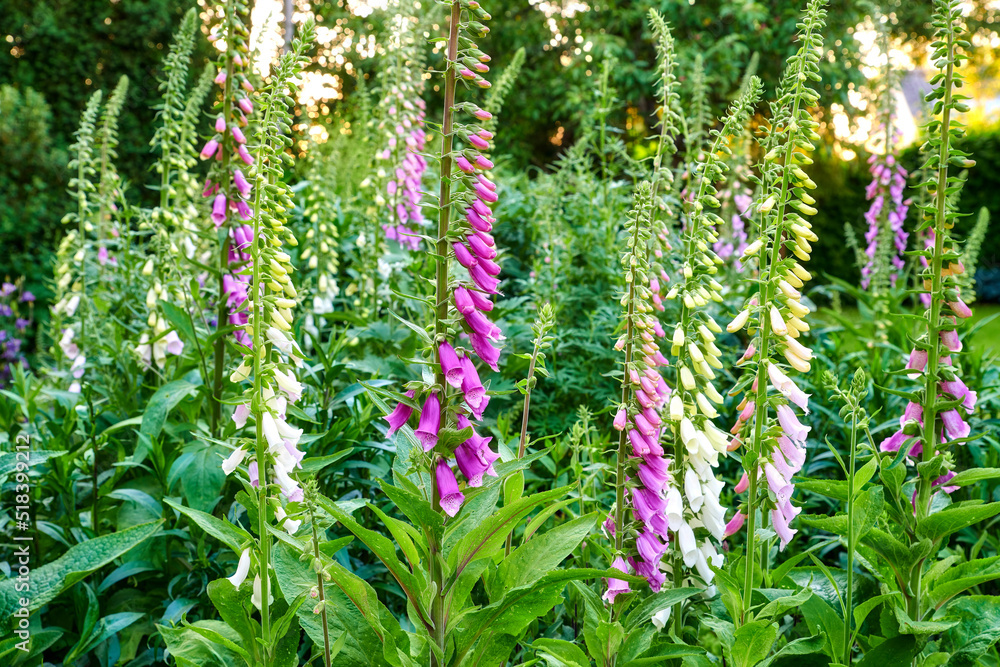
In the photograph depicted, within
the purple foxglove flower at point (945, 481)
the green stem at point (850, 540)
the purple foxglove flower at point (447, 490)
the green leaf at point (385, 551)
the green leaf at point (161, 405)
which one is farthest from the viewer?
the green leaf at point (161, 405)

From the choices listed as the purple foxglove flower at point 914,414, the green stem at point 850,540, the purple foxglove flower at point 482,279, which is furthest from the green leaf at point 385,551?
the purple foxglove flower at point 914,414

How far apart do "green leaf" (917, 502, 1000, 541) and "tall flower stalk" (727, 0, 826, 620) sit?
0.35 m

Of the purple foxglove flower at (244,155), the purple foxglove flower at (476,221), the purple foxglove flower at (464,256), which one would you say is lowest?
the purple foxglove flower at (464,256)

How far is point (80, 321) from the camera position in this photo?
4.09 m

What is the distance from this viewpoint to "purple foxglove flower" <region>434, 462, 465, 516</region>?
170 centimetres

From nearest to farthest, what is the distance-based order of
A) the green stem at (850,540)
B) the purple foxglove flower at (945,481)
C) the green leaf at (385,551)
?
the green leaf at (385,551), the green stem at (850,540), the purple foxglove flower at (945,481)

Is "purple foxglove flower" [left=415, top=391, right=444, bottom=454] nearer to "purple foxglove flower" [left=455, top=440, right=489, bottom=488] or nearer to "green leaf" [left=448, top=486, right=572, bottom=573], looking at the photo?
"purple foxglove flower" [left=455, top=440, right=489, bottom=488]

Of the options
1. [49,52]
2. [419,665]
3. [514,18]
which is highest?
[514,18]

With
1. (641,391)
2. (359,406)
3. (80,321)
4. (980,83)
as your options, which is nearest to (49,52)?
(80,321)

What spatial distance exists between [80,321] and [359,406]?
197 centimetres

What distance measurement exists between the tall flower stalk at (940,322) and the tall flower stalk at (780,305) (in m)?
0.35

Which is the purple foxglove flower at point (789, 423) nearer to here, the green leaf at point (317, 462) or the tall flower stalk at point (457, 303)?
the tall flower stalk at point (457, 303)

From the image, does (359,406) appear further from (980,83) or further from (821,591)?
(980,83)

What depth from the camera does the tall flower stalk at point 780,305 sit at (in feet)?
6.14
